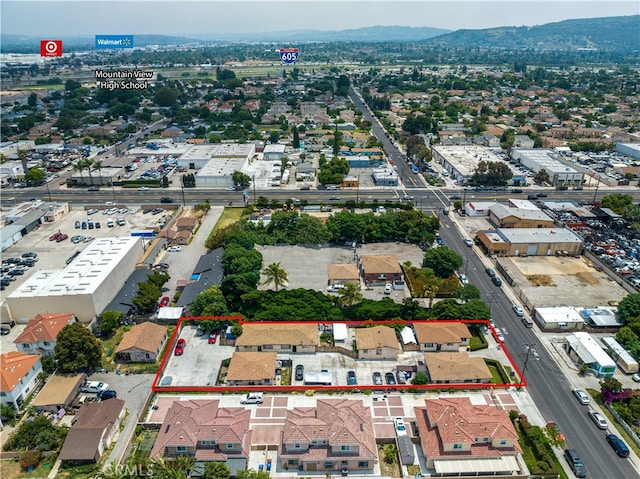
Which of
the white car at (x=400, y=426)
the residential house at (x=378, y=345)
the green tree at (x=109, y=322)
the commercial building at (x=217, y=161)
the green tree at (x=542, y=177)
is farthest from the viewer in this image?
the commercial building at (x=217, y=161)

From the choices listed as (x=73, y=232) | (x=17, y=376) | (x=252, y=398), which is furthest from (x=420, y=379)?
(x=73, y=232)

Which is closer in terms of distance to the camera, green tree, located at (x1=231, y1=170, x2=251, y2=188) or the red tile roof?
the red tile roof

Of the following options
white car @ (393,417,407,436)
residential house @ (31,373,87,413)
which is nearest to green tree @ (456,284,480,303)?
white car @ (393,417,407,436)

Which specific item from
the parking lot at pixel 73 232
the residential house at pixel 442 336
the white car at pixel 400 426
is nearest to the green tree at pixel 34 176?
the parking lot at pixel 73 232

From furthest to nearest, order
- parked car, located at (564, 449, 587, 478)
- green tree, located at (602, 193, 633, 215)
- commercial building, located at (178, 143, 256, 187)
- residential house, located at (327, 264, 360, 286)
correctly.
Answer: commercial building, located at (178, 143, 256, 187) → green tree, located at (602, 193, 633, 215) → residential house, located at (327, 264, 360, 286) → parked car, located at (564, 449, 587, 478)

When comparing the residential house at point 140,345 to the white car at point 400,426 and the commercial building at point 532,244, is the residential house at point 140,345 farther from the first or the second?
the commercial building at point 532,244

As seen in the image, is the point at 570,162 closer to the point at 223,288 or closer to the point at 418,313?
the point at 418,313

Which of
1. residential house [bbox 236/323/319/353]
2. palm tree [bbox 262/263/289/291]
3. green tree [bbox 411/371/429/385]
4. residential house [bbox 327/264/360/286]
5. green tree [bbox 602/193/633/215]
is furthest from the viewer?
green tree [bbox 602/193/633/215]

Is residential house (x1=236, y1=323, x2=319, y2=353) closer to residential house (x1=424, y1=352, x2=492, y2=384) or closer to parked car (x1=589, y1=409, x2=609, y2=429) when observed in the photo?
residential house (x1=424, y1=352, x2=492, y2=384)
